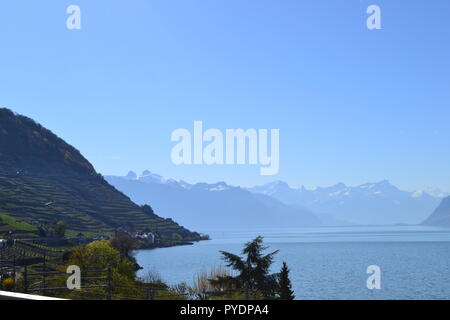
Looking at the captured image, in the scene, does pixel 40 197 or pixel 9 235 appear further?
pixel 40 197

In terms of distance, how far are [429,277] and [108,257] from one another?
67.0 metres

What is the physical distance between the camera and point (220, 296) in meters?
40.8

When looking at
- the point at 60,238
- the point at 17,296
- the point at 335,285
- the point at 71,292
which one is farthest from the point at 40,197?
the point at 17,296

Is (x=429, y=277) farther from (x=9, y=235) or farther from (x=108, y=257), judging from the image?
(x=9, y=235)

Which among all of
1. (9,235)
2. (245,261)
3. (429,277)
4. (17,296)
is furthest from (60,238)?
(17,296)
